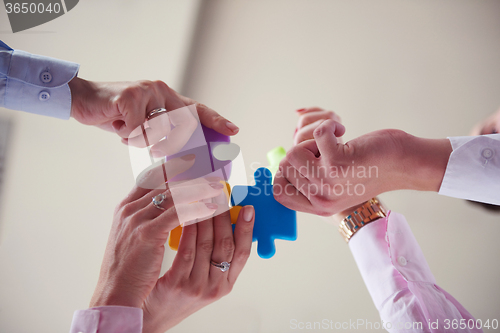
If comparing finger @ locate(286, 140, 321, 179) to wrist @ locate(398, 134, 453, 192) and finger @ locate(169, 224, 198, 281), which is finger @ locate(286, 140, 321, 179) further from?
finger @ locate(169, 224, 198, 281)

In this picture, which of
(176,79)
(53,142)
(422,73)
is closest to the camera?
(53,142)

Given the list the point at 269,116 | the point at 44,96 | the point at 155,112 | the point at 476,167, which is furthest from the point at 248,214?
the point at 269,116

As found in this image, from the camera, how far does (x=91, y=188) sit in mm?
1214

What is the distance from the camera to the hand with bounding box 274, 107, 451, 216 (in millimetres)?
775

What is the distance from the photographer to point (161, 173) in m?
0.80

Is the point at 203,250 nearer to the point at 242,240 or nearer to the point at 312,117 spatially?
the point at 242,240

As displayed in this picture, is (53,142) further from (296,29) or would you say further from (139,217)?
(296,29)

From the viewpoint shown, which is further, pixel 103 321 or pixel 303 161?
pixel 303 161

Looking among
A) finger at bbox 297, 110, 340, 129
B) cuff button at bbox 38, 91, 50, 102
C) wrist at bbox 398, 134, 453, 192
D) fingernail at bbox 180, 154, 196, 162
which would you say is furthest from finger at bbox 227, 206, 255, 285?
cuff button at bbox 38, 91, 50, 102

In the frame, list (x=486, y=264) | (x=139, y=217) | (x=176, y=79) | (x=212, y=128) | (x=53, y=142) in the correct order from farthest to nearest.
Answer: (x=176, y=79) < (x=486, y=264) < (x=53, y=142) < (x=212, y=128) < (x=139, y=217)

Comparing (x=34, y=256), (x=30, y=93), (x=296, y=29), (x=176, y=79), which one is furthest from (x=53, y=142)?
(x=296, y=29)

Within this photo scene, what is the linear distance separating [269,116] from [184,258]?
117 cm

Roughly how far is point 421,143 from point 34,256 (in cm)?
124

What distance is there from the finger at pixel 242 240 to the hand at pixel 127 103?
0.79 feet
